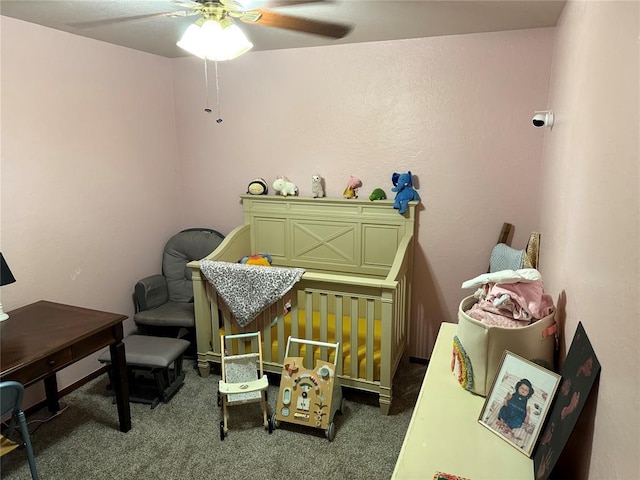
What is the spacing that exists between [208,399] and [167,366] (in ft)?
1.15

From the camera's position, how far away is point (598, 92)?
118 cm

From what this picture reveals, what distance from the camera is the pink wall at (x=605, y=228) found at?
79 cm

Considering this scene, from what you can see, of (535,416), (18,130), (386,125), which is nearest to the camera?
(535,416)

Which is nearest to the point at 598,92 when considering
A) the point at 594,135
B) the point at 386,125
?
the point at 594,135

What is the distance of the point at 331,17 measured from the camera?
2.34 m

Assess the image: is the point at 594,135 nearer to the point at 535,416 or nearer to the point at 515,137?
the point at 535,416

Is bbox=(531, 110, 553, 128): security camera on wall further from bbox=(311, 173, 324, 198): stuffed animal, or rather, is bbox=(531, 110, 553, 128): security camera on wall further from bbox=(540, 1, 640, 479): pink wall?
bbox=(311, 173, 324, 198): stuffed animal

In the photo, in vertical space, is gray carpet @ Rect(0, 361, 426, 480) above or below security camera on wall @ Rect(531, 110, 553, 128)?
below

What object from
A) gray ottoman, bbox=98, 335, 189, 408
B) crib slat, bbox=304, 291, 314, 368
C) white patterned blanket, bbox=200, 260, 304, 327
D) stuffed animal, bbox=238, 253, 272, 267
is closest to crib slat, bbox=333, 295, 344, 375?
crib slat, bbox=304, 291, 314, 368

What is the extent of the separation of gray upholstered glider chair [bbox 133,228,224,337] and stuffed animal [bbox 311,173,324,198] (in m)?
0.87

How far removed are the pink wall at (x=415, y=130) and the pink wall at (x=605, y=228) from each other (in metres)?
1.14

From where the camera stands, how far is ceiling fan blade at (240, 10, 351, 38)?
1.99 meters

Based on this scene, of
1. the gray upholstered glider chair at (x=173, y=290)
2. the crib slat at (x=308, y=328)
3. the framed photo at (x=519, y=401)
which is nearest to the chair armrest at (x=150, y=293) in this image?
the gray upholstered glider chair at (x=173, y=290)

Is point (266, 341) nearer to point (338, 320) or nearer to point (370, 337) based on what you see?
point (338, 320)
